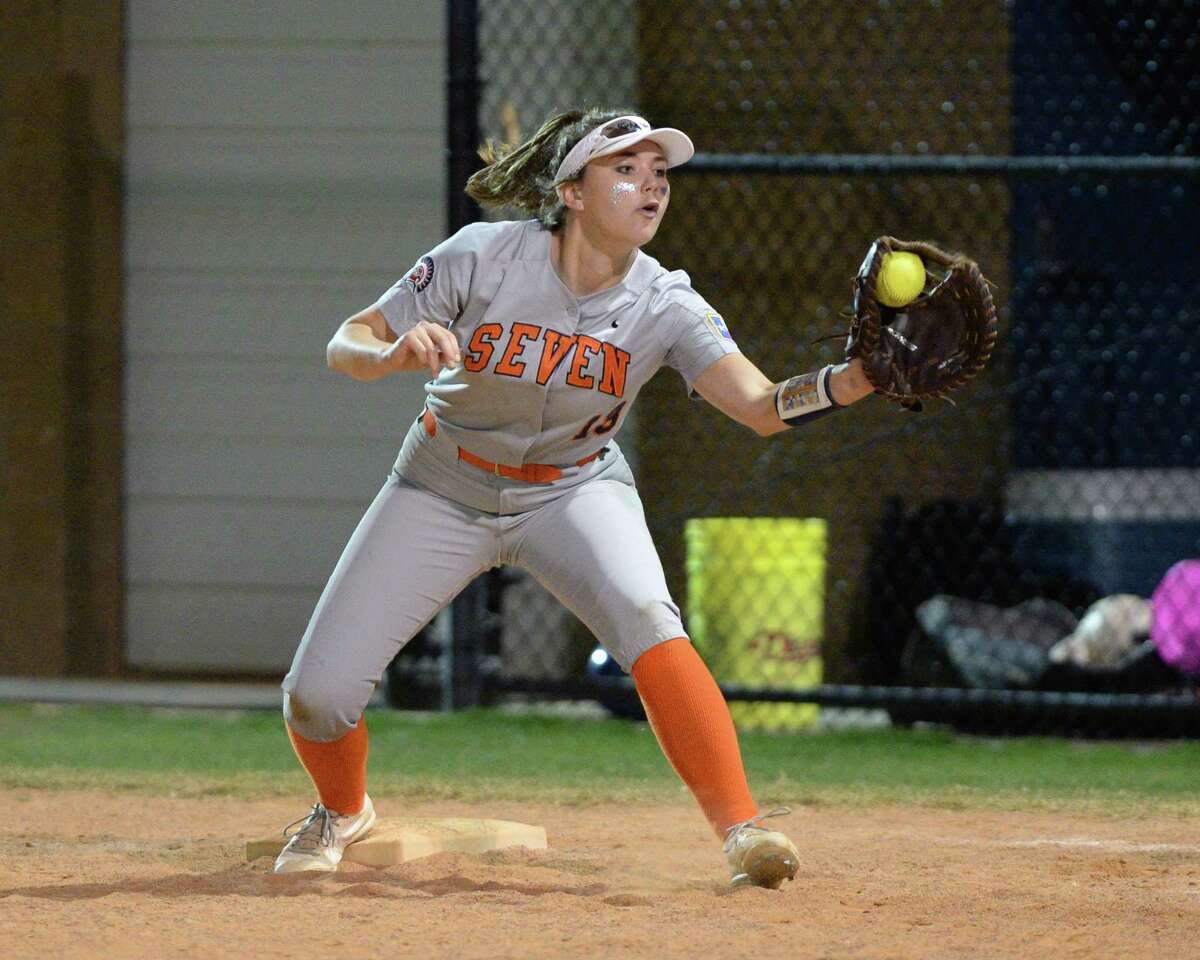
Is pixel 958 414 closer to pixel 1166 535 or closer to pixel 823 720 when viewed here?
pixel 1166 535

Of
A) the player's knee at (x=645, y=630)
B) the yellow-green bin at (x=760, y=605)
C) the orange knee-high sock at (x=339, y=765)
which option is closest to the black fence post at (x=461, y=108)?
the yellow-green bin at (x=760, y=605)

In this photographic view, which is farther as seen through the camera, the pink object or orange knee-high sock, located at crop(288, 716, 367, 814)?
the pink object

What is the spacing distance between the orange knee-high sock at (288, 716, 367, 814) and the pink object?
3.53 metres

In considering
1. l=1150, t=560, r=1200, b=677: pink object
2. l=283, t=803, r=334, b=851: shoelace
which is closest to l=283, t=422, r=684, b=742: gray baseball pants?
l=283, t=803, r=334, b=851: shoelace

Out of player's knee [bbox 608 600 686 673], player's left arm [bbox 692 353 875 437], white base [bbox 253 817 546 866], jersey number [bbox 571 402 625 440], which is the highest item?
player's left arm [bbox 692 353 875 437]

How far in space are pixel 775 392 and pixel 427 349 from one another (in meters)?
0.77

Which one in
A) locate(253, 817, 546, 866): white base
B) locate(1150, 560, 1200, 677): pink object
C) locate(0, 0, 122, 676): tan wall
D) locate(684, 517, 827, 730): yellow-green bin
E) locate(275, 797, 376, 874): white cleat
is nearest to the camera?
locate(275, 797, 376, 874): white cleat

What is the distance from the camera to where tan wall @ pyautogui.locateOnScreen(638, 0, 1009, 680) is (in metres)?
7.61

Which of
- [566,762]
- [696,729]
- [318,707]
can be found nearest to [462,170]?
[566,762]

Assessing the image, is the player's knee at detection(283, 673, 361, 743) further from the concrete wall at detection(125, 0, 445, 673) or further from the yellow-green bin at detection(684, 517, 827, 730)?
the concrete wall at detection(125, 0, 445, 673)

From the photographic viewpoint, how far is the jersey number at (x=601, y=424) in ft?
12.6

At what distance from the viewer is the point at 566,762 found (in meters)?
5.82

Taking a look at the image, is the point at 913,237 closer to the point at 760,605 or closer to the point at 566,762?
the point at 760,605

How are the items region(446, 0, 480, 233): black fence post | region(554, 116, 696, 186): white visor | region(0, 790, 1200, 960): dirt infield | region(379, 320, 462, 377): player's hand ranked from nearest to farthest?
region(0, 790, 1200, 960): dirt infield, region(379, 320, 462, 377): player's hand, region(554, 116, 696, 186): white visor, region(446, 0, 480, 233): black fence post
